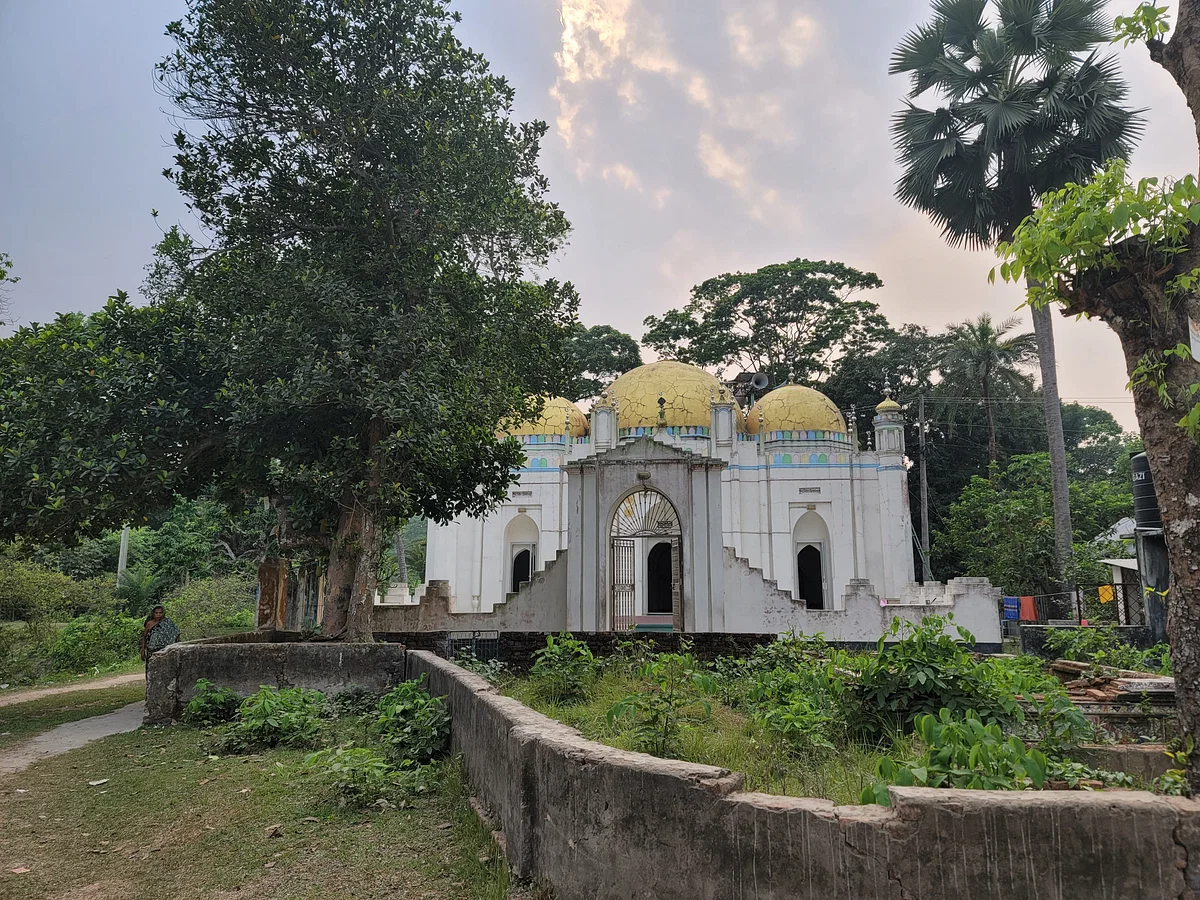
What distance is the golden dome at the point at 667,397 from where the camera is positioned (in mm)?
23359

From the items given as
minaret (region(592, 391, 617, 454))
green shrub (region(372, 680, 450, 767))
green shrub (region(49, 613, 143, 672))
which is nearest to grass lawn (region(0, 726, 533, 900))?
green shrub (region(372, 680, 450, 767))

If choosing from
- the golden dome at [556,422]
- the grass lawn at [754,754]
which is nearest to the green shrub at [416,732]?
the grass lawn at [754,754]

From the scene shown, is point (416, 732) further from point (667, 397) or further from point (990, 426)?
point (990, 426)

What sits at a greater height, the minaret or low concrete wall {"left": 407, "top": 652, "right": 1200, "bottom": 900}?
the minaret

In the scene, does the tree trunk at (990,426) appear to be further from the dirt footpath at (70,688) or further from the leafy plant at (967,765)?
the leafy plant at (967,765)

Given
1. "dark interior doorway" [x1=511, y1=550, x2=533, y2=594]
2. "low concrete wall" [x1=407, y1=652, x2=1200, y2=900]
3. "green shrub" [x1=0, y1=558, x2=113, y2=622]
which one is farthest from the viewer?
"dark interior doorway" [x1=511, y1=550, x2=533, y2=594]

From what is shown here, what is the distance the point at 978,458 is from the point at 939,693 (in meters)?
33.5

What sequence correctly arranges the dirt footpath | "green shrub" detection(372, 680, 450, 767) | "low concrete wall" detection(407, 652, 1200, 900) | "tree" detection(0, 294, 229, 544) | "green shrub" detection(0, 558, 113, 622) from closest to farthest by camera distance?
"low concrete wall" detection(407, 652, 1200, 900) → "green shrub" detection(372, 680, 450, 767) → "tree" detection(0, 294, 229, 544) → the dirt footpath → "green shrub" detection(0, 558, 113, 622)

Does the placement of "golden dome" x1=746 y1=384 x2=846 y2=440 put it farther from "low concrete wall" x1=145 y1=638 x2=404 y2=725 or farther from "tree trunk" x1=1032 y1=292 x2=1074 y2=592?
"low concrete wall" x1=145 y1=638 x2=404 y2=725

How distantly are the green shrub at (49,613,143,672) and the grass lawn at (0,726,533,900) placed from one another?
11.3 metres

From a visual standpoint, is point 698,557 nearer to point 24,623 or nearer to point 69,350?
point 69,350

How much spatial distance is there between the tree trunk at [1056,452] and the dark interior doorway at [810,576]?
261 inches

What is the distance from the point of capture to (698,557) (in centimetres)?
1480

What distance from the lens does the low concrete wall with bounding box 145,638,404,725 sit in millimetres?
8953
